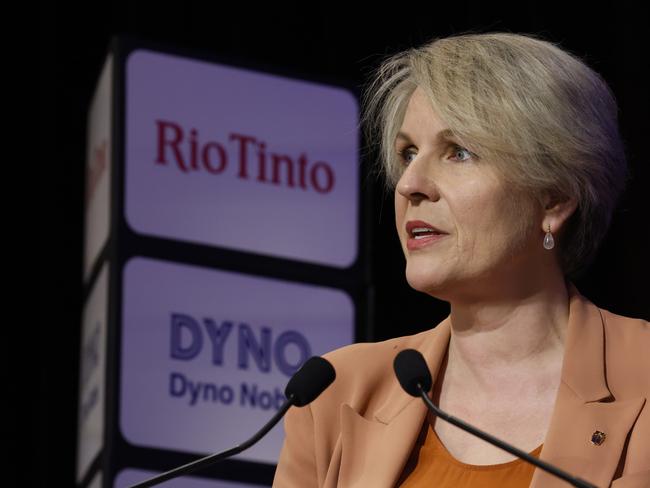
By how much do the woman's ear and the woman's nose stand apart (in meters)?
0.18

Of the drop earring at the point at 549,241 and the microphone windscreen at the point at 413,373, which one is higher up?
the drop earring at the point at 549,241

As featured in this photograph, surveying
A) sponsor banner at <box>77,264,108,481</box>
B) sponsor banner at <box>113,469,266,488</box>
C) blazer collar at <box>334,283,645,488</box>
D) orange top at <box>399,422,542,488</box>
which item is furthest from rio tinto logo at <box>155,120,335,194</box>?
orange top at <box>399,422,542,488</box>

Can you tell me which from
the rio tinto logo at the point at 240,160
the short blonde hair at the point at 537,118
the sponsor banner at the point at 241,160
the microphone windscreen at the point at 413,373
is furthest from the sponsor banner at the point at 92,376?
the microphone windscreen at the point at 413,373

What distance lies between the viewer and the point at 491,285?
87.9 inches

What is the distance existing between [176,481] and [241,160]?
1.01m

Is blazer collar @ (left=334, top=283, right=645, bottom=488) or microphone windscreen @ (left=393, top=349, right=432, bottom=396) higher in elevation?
microphone windscreen @ (left=393, top=349, right=432, bottom=396)

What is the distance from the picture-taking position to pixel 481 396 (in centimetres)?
222

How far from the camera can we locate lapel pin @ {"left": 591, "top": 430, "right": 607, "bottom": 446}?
2.04 meters

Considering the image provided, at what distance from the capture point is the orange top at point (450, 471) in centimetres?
206

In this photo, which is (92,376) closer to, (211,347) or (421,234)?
(211,347)

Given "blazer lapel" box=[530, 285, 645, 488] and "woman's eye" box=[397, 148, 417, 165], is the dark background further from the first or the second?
"blazer lapel" box=[530, 285, 645, 488]

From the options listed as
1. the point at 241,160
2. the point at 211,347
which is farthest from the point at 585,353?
the point at 241,160

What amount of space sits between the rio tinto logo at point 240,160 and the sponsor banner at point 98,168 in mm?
155

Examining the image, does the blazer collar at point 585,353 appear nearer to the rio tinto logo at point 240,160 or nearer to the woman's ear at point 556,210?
the woman's ear at point 556,210
